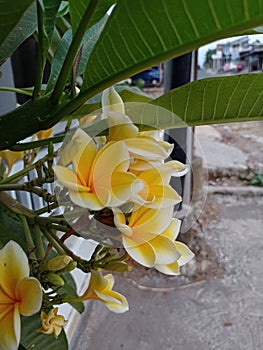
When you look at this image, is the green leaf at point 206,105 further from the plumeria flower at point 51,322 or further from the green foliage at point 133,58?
the plumeria flower at point 51,322

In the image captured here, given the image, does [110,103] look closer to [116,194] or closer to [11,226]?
[116,194]

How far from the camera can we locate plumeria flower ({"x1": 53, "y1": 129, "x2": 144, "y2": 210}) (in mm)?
182

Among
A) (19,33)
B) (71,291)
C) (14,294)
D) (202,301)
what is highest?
(19,33)

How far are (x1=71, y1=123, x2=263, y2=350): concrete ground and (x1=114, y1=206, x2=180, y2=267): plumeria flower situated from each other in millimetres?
615

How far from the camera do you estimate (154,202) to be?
8.0 inches

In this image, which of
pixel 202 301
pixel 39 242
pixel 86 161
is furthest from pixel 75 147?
pixel 202 301

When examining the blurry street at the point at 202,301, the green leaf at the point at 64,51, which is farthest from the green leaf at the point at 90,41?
the blurry street at the point at 202,301

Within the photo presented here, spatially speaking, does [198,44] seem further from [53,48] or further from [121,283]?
[121,283]

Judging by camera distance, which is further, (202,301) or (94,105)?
(202,301)

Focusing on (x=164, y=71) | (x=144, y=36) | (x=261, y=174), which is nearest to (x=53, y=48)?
(x=144, y=36)

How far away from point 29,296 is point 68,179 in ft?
0.22

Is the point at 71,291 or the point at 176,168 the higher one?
the point at 176,168

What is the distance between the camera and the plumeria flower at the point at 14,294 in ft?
0.64

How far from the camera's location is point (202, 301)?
4.50 ft
